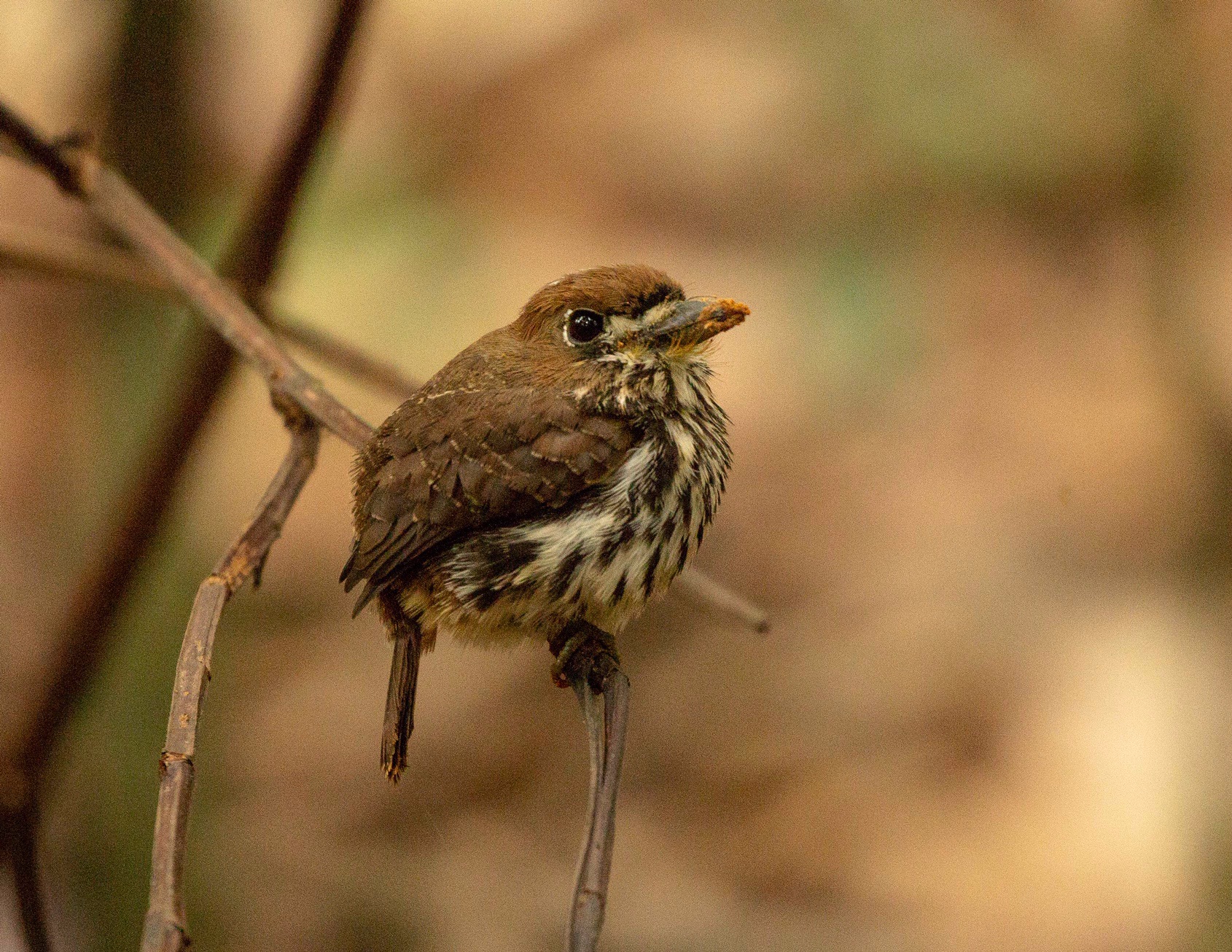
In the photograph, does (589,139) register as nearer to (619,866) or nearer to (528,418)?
(619,866)

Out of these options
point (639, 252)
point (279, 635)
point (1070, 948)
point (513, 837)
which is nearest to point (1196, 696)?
point (1070, 948)

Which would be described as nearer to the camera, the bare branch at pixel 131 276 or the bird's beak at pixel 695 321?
the bird's beak at pixel 695 321

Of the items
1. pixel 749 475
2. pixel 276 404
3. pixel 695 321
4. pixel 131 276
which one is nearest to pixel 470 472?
pixel 276 404

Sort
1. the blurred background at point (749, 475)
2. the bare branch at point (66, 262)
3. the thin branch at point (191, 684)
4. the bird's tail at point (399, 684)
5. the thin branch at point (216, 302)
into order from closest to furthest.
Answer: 1. the thin branch at point (191, 684)
2. the bird's tail at point (399, 684)
3. the thin branch at point (216, 302)
4. the bare branch at point (66, 262)
5. the blurred background at point (749, 475)

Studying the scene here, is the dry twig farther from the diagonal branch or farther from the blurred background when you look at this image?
the blurred background

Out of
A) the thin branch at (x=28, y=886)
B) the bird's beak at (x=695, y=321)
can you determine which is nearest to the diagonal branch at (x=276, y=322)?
the bird's beak at (x=695, y=321)

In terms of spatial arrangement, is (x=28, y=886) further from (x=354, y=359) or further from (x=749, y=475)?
(x=749, y=475)

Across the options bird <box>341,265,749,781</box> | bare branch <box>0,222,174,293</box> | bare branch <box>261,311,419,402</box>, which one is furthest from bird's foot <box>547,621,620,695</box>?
bare branch <box>0,222,174,293</box>

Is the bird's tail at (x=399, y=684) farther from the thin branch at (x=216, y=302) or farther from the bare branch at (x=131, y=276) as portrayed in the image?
the bare branch at (x=131, y=276)
